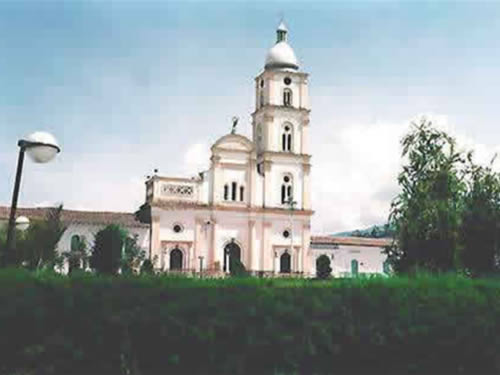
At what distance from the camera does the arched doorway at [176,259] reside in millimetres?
61906

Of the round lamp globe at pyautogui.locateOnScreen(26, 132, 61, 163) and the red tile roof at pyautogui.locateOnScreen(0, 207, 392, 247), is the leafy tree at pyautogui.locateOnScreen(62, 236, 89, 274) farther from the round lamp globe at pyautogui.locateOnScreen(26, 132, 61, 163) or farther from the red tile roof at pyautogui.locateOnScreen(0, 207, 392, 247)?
the round lamp globe at pyautogui.locateOnScreen(26, 132, 61, 163)

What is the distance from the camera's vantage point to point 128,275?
37.7 ft

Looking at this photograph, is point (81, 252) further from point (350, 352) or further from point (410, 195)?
point (350, 352)

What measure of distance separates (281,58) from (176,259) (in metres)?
22.6

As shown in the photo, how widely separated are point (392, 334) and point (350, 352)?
81cm

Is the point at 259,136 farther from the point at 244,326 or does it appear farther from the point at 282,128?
the point at 244,326

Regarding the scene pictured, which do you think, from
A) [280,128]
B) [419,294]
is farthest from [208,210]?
[419,294]

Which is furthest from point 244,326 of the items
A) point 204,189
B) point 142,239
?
point 204,189

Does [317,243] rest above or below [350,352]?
above

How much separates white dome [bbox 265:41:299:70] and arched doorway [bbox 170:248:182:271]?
20.5 metres

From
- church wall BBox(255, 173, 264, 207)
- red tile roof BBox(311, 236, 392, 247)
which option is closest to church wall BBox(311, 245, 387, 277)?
red tile roof BBox(311, 236, 392, 247)

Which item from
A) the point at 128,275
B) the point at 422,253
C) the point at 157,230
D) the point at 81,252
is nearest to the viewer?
the point at 128,275

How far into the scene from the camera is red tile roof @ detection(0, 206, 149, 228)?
60.4m

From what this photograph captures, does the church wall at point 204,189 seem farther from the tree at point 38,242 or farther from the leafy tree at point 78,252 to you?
the tree at point 38,242
